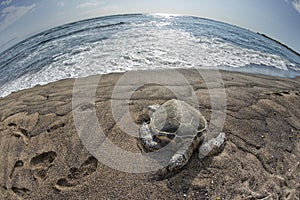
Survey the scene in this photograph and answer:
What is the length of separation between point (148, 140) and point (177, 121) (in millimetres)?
624

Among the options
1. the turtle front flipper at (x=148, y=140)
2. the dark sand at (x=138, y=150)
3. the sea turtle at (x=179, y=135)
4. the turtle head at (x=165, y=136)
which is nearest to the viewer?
the dark sand at (x=138, y=150)

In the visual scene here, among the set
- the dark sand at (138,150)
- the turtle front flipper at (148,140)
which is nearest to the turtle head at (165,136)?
the turtle front flipper at (148,140)

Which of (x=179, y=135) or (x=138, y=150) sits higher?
(x=179, y=135)

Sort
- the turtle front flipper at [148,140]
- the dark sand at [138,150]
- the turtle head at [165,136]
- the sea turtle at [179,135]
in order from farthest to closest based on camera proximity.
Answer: the turtle front flipper at [148,140] < the turtle head at [165,136] < the sea turtle at [179,135] < the dark sand at [138,150]

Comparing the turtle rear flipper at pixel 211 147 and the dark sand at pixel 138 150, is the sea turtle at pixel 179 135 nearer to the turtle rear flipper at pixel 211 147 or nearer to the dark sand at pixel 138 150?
the turtle rear flipper at pixel 211 147

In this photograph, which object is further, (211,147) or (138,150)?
(138,150)

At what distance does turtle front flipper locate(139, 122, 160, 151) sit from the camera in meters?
3.77

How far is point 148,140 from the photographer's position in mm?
3840

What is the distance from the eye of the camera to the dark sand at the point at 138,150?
3217 mm

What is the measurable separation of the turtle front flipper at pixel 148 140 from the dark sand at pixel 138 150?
0.61 feet

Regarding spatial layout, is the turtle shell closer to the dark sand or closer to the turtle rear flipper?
the turtle rear flipper

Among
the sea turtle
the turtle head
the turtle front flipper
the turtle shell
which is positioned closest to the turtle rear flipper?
the sea turtle

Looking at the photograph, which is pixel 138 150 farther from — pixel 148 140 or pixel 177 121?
pixel 177 121

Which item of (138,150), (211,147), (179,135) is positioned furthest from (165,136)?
(211,147)
